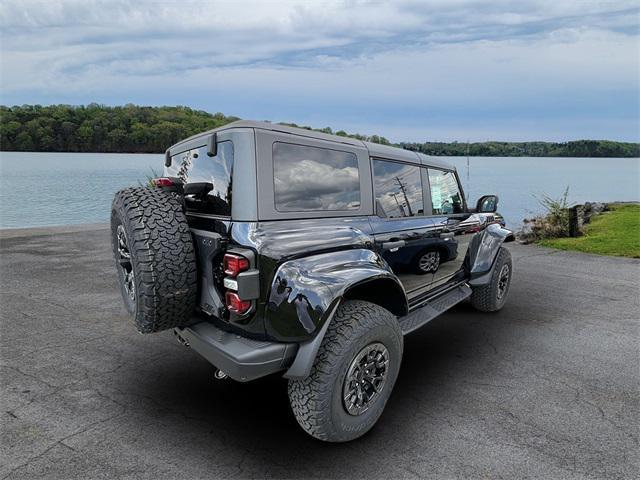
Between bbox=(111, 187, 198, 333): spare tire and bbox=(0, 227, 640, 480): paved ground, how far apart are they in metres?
0.80

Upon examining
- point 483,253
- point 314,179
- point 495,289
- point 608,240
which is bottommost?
point 608,240

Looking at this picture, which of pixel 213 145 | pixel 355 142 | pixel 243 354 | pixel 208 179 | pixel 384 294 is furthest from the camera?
pixel 355 142

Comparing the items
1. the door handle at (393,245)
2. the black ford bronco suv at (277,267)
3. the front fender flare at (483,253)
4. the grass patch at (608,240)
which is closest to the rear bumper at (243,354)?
the black ford bronco suv at (277,267)

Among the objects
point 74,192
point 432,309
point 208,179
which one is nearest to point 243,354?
point 208,179

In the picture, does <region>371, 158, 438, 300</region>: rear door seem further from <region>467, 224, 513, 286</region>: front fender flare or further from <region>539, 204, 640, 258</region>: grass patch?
<region>539, 204, 640, 258</region>: grass patch

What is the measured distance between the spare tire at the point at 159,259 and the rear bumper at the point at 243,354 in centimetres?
25

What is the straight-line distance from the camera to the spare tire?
2398 millimetres

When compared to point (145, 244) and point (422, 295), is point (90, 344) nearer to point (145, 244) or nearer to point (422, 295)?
point (145, 244)

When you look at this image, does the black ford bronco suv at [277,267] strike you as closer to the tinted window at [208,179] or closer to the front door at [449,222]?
the tinted window at [208,179]

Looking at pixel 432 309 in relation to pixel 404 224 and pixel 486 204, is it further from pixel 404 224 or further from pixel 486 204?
pixel 486 204

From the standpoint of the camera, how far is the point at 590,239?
1027 centimetres

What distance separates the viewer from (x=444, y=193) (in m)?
4.38

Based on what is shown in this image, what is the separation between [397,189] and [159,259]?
207cm

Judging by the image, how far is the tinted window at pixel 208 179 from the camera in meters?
2.58
